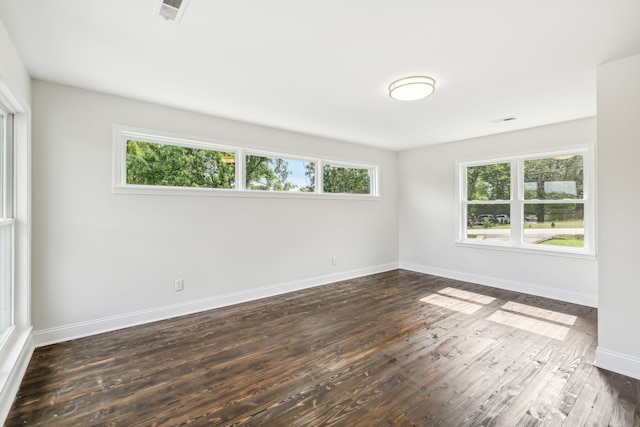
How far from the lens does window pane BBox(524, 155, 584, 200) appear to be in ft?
13.0

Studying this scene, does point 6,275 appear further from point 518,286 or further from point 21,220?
point 518,286

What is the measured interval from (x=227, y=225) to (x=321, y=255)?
167 centimetres

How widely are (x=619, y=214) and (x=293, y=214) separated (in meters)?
3.51

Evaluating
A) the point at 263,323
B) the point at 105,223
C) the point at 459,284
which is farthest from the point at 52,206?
the point at 459,284

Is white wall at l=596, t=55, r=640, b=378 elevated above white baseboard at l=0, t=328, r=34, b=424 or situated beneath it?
elevated above

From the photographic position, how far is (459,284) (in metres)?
4.80

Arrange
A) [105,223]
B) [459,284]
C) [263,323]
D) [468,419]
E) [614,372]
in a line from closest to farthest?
1. [468,419]
2. [614,372]
3. [105,223]
4. [263,323]
5. [459,284]

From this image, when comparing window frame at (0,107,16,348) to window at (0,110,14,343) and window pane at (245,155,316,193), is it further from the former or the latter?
window pane at (245,155,316,193)

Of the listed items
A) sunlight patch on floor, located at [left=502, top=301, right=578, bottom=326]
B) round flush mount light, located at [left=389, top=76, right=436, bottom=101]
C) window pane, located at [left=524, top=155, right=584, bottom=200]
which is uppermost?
round flush mount light, located at [left=389, top=76, right=436, bottom=101]

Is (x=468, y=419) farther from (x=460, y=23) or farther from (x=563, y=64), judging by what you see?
(x=563, y=64)

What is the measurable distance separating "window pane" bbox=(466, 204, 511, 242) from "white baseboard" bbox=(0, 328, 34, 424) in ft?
18.5

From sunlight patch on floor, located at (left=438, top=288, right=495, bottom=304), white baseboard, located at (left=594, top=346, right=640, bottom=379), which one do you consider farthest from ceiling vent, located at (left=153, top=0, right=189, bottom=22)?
sunlight patch on floor, located at (left=438, top=288, right=495, bottom=304)

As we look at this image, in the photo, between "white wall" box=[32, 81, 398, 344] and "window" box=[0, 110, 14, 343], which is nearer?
"window" box=[0, 110, 14, 343]

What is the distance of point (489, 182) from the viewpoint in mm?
4828
